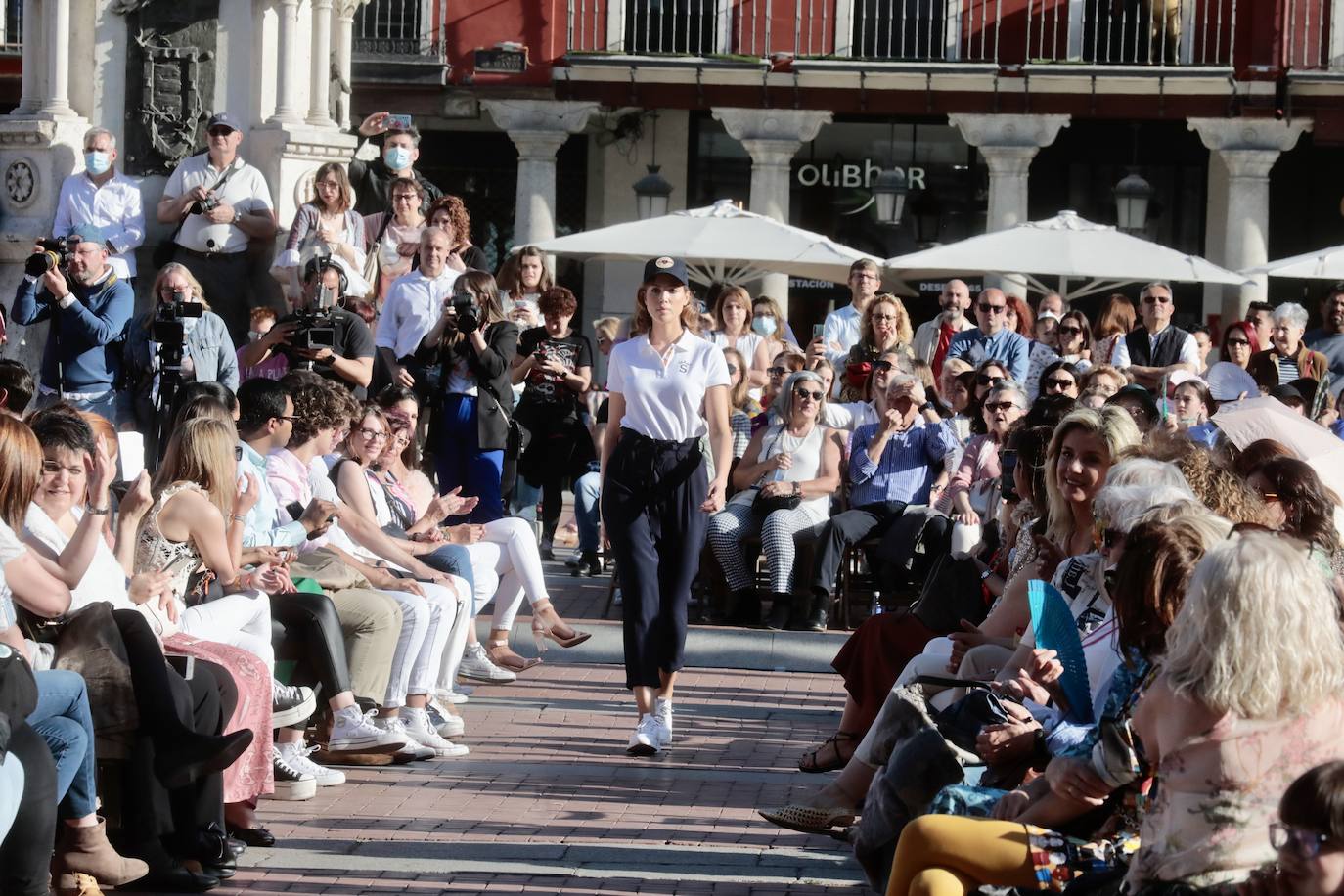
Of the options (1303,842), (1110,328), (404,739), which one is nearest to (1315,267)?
(1110,328)

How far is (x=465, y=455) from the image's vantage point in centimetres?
1176

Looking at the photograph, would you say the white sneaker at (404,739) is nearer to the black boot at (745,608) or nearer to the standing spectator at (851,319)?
the black boot at (745,608)

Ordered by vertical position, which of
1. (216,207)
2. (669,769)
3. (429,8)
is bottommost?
(669,769)

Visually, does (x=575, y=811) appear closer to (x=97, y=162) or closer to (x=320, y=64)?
(x=97, y=162)

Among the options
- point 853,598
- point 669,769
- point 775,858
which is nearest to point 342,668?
point 669,769

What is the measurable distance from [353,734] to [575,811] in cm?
105

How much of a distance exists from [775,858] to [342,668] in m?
2.09

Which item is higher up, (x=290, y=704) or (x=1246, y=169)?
(x=1246, y=169)

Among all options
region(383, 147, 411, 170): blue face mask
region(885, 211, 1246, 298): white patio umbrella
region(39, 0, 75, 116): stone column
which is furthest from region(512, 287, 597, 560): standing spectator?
region(885, 211, 1246, 298): white patio umbrella

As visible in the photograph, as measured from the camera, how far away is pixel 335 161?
12930 millimetres

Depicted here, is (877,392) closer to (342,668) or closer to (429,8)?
(342,668)

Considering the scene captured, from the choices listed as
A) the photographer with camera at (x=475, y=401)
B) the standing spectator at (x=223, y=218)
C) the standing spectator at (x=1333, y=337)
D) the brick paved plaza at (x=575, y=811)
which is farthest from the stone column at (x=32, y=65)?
the standing spectator at (x=1333, y=337)

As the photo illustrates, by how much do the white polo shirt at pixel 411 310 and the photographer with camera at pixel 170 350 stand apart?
949 millimetres

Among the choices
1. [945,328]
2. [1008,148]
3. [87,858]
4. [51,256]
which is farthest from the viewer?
[1008,148]
